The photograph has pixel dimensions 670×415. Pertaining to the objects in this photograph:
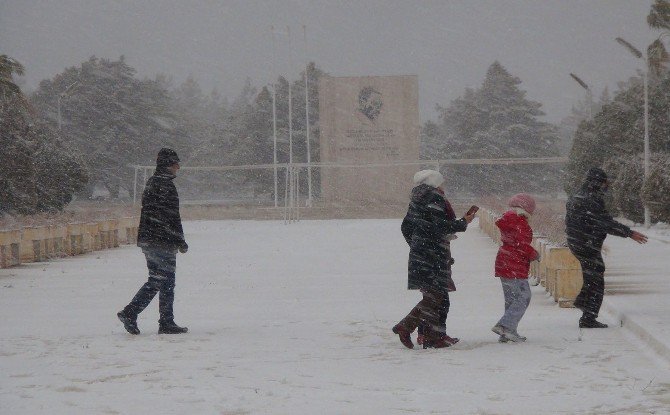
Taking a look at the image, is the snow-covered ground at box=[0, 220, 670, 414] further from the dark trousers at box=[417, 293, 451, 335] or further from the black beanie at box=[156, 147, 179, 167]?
the black beanie at box=[156, 147, 179, 167]

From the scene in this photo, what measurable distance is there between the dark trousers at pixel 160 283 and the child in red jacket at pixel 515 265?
10.6 ft

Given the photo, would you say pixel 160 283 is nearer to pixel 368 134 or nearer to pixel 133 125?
pixel 368 134

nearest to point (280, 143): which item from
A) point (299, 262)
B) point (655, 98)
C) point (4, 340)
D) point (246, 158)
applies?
point (246, 158)

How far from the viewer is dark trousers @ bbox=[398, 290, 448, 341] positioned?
10211mm

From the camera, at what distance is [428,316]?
33.6 ft

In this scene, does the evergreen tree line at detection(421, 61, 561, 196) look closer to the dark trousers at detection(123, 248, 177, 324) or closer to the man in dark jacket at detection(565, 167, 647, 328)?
the man in dark jacket at detection(565, 167, 647, 328)

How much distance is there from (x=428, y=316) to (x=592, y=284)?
2047mm

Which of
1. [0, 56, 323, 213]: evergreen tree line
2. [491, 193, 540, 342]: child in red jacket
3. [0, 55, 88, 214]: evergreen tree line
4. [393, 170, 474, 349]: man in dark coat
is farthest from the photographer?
[0, 56, 323, 213]: evergreen tree line

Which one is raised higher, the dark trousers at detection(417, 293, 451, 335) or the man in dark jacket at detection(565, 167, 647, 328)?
the man in dark jacket at detection(565, 167, 647, 328)

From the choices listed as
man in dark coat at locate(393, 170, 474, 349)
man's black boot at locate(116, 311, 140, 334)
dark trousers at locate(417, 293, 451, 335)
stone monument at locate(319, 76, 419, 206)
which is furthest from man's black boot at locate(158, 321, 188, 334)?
stone monument at locate(319, 76, 419, 206)

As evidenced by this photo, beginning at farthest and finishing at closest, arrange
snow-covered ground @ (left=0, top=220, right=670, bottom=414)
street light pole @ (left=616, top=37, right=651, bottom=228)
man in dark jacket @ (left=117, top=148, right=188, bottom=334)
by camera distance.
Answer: street light pole @ (left=616, top=37, right=651, bottom=228) → man in dark jacket @ (left=117, top=148, right=188, bottom=334) → snow-covered ground @ (left=0, top=220, right=670, bottom=414)

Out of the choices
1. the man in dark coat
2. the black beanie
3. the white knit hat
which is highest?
the black beanie

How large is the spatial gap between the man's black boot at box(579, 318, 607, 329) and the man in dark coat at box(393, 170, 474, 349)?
1.89 meters

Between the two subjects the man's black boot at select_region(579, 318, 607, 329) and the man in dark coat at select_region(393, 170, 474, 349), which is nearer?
the man in dark coat at select_region(393, 170, 474, 349)
